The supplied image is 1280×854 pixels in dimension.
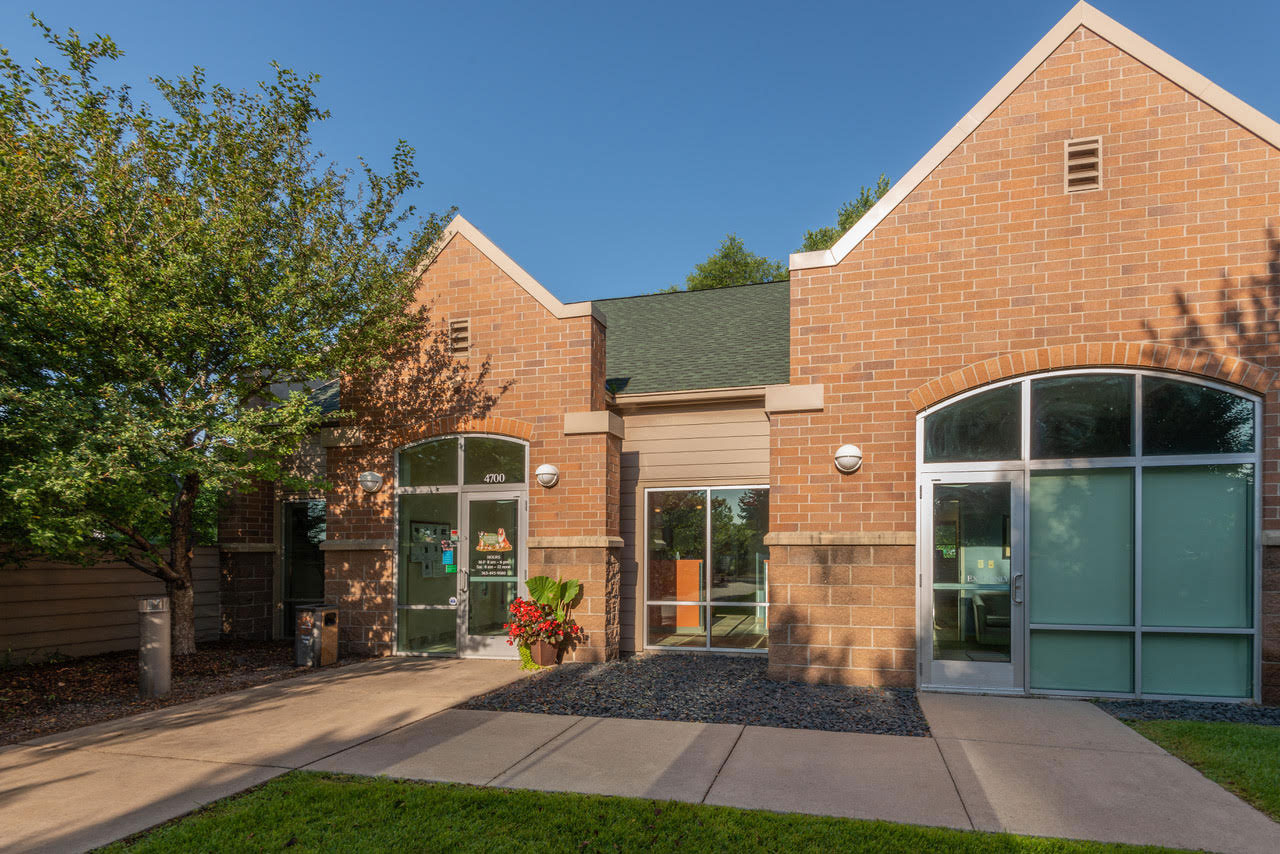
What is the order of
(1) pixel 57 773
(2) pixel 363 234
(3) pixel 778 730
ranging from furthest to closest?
(2) pixel 363 234 → (3) pixel 778 730 → (1) pixel 57 773

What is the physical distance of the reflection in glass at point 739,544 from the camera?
36.0 ft

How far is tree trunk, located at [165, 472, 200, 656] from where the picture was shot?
32.8ft

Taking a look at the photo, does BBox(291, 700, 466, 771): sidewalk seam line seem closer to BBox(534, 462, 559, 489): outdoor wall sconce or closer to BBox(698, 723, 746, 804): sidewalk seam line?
BBox(698, 723, 746, 804): sidewalk seam line

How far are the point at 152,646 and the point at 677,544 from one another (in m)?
6.44

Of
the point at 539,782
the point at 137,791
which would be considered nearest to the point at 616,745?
the point at 539,782

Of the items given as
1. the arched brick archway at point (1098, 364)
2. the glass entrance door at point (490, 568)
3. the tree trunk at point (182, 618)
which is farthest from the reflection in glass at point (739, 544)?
the tree trunk at point (182, 618)

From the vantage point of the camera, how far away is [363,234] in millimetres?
10297

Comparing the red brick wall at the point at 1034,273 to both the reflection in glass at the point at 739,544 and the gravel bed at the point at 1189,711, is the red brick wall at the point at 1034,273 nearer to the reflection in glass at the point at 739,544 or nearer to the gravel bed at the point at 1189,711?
the gravel bed at the point at 1189,711

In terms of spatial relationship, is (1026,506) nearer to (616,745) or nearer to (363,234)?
(616,745)

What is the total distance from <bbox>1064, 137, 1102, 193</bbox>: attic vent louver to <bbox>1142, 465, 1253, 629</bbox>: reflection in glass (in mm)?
3088

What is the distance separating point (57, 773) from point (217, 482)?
3474mm

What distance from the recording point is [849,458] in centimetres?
879

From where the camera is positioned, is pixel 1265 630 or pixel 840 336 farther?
pixel 840 336

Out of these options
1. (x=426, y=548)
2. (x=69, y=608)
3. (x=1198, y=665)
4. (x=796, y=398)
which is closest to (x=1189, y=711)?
(x=1198, y=665)
